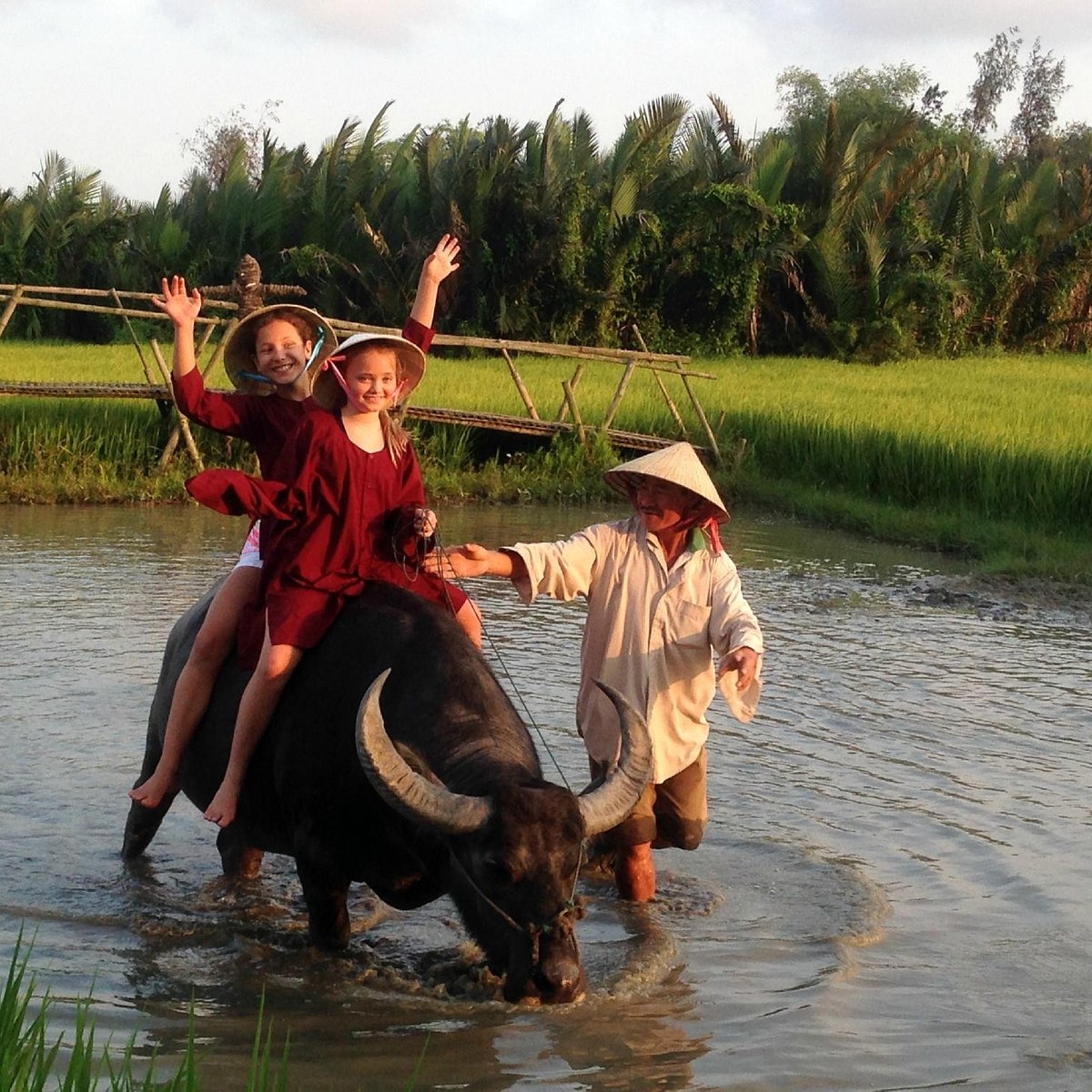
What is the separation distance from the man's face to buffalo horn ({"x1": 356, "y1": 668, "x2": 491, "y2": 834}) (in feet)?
4.68

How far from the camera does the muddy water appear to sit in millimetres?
3998

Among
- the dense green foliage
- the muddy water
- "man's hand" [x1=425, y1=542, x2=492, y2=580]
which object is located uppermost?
the dense green foliage

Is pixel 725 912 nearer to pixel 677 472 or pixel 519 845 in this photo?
pixel 677 472

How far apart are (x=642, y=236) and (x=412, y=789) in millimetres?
21475

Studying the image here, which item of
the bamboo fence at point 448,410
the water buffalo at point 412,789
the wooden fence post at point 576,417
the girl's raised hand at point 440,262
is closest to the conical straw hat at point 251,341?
the girl's raised hand at point 440,262

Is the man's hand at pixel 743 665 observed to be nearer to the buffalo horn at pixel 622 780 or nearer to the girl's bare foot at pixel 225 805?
the buffalo horn at pixel 622 780

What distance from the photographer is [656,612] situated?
15.5 ft

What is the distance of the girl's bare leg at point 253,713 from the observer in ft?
14.5

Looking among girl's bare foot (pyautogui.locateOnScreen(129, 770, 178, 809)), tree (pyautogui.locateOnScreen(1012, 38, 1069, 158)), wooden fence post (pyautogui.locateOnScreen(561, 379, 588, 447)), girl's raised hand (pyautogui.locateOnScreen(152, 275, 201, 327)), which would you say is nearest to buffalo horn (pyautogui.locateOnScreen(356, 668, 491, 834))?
girl's bare foot (pyautogui.locateOnScreen(129, 770, 178, 809))

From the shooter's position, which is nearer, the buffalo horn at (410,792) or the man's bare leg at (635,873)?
the buffalo horn at (410,792)

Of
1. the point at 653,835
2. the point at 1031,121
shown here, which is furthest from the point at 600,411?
the point at 1031,121

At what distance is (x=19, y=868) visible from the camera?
5246 mm

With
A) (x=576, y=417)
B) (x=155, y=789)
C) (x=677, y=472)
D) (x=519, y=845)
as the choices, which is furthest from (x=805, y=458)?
(x=519, y=845)

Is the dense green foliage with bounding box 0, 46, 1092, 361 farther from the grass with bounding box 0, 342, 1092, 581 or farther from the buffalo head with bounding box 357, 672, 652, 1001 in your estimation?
the buffalo head with bounding box 357, 672, 652, 1001
